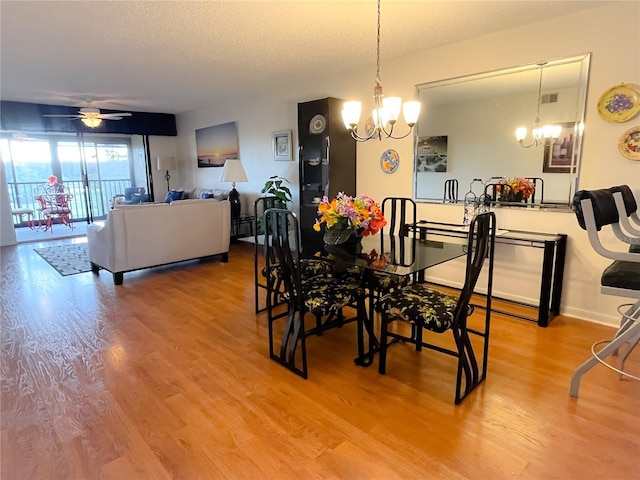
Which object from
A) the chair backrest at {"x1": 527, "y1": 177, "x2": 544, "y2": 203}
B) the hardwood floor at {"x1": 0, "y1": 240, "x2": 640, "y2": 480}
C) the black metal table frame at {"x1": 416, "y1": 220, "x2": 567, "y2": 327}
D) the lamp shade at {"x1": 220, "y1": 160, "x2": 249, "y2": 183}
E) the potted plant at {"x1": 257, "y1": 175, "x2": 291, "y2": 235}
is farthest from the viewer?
the lamp shade at {"x1": 220, "y1": 160, "x2": 249, "y2": 183}

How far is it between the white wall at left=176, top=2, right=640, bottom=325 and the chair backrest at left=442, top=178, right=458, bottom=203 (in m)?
0.08

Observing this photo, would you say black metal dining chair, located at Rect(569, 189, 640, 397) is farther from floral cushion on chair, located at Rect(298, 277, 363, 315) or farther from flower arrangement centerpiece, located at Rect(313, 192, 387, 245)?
floral cushion on chair, located at Rect(298, 277, 363, 315)

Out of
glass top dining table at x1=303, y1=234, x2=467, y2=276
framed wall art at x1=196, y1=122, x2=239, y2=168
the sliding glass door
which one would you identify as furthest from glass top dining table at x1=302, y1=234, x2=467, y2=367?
the sliding glass door

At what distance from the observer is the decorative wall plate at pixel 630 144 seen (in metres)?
2.65

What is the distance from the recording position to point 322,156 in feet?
14.4

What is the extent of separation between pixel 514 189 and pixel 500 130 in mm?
550

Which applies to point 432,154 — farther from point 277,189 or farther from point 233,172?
point 233,172

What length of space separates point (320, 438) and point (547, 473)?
95cm

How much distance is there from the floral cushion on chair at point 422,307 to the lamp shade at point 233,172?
4.03 m

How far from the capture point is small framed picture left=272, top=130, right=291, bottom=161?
17.4 ft

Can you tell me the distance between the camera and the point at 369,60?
4.03m

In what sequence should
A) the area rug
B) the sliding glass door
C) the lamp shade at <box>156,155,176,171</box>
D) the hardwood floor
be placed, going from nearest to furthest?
the hardwood floor
the area rug
the sliding glass door
the lamp shade at <box>156,155,176,171</box>

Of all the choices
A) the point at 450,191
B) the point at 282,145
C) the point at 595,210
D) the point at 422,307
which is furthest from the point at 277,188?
the point at 595,210

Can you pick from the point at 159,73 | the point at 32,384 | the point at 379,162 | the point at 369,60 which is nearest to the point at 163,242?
the point at 159,73
